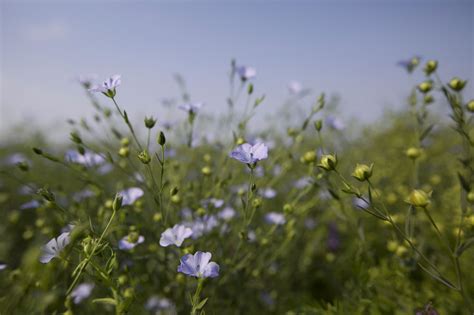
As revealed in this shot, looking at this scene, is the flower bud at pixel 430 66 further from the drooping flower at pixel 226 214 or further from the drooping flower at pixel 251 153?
the drooping flower at pixel 226 214

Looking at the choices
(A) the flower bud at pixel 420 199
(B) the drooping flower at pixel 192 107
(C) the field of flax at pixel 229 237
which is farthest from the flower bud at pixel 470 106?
(B) the drooping flower at pixel 192 107

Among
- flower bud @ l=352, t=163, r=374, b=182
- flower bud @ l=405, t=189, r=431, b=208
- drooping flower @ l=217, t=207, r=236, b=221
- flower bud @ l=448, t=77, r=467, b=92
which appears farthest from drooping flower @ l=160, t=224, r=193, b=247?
flower bud @ l=448, t=77, r=467, b=92

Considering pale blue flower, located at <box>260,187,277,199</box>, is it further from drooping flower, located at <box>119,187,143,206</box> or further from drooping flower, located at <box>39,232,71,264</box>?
drooping flower, located at <box>39,232,71,264</box>

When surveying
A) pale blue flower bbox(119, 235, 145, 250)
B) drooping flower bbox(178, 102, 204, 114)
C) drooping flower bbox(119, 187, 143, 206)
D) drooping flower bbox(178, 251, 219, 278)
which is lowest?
pale blue flower bbox(119, 235, 145, 250)

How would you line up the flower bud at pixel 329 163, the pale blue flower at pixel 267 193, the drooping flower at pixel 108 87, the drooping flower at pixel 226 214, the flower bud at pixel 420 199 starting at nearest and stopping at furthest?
the flower bud at pixel 420 199
the flower bud at pixel 329 163
the drooping flower at pixel 108 87
the drooping flower at pixel 226 214
the pale blue flower at pixel 267 193

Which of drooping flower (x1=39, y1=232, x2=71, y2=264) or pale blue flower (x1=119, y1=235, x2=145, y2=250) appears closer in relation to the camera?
drooping flower (x1=39, y1=232, x2=71, y2=264)

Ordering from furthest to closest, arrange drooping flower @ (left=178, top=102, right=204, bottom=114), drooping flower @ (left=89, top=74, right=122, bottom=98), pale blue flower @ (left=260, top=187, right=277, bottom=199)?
pale blue flower @ (left=260, top=187, right=277, bottom=199) → drooping flower @ (left=178, top=102, right=204, bottom=114) → drooping flower @ (left=89, top=74, right=122, bottom=98)

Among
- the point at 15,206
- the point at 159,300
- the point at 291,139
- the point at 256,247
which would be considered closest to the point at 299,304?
the point at 256,247
